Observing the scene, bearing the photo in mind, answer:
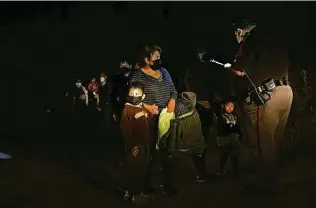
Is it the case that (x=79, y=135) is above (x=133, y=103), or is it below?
below

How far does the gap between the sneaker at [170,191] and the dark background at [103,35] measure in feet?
1.92

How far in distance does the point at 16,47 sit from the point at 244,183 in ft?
4.43

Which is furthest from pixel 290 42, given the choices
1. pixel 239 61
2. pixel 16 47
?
pixel 16 47

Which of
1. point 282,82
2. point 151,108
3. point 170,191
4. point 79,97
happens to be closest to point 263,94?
point 282,82

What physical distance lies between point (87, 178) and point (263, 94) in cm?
100

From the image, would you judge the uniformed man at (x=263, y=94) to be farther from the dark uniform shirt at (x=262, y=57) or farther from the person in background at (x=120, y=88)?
the person in background at (x=120, y=88)

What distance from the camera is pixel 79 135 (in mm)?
2363

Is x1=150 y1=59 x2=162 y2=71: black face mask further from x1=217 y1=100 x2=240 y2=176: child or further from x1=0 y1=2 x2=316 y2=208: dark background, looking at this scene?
x1=217 y1=100 x2=240 y2=176: child

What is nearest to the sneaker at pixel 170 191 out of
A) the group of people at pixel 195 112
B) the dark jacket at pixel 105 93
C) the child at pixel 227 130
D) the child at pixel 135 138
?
the group of people at pixel 195 112

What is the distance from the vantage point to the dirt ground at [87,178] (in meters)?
2.36

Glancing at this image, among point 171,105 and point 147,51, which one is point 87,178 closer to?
point 171,105

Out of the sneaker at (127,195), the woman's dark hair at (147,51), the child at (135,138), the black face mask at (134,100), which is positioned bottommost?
the sneaker at (127,195)

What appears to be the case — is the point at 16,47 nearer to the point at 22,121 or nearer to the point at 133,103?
the point at 22,121

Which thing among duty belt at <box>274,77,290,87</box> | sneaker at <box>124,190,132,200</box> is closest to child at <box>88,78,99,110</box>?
sneaker at <box>124,190,132,200</box>
